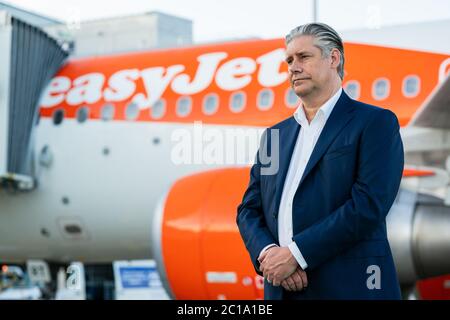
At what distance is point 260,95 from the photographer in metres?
9.54

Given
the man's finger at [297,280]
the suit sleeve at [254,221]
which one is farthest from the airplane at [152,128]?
the man's finger at [297,280]

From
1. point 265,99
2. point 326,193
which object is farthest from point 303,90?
point 265,99

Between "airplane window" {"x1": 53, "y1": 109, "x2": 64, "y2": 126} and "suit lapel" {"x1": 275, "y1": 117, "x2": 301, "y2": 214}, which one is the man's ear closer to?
"suit lapel" {"x1": 275, "y1": 117, "x2": 301, "y2": 214}

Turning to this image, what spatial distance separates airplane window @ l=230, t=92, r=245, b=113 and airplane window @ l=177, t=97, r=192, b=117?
1.95 ft

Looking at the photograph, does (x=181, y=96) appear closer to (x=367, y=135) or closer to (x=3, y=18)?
(x=3, y=18)

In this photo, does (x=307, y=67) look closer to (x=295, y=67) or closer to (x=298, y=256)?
(x=295, y=67)

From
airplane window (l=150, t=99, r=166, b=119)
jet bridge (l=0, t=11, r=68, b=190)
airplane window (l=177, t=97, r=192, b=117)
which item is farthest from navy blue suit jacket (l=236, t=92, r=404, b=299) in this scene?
jet bridge (l=0, t=11, r=68, b=190)

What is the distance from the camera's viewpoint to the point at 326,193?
2445 mm

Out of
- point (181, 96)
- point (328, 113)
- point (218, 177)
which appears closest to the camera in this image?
point (328, 113)

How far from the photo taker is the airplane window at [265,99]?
9.45 m

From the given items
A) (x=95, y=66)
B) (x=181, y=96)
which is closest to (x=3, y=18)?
(x=95, y=66)

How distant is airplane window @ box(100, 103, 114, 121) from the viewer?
10508 millimetres

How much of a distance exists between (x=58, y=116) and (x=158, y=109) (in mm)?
1499

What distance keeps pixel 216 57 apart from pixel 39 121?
2.65 metres
